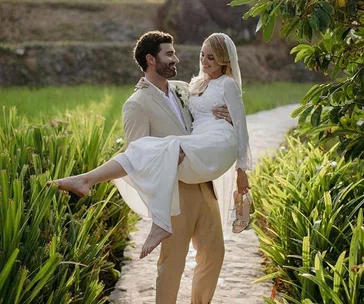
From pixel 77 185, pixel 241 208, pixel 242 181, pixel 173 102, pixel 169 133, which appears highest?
pixel 173 102

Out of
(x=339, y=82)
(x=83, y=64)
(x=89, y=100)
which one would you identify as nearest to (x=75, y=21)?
(x=83, y=64)

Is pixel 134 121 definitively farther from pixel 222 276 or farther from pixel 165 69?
pixel 222 276

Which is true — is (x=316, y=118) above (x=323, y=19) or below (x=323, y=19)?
below

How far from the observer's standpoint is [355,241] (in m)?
3.02

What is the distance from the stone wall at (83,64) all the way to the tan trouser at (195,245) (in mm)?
13572

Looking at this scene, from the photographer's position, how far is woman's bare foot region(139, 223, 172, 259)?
3118mm

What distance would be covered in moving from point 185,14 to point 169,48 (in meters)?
19.0

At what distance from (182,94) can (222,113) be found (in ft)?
0.89

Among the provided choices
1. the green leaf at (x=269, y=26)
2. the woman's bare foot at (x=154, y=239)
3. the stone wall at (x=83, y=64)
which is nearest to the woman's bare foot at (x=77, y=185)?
the woman's bare foot at (x=154, y=239)

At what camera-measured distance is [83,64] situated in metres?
18.5

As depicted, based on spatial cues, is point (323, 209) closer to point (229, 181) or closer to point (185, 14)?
point (229, 181)

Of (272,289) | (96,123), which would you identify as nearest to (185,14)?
(96,123)

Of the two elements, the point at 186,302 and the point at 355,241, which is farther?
the point at 186,302

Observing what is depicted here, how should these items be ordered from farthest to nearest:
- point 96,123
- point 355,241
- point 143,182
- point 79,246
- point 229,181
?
point 96,123 → point 229,181 → point 79,246 → point 143,182 → point 355,241
